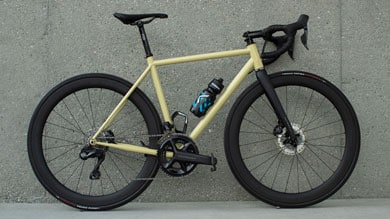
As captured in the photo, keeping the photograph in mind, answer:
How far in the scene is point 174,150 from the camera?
13.6 ft

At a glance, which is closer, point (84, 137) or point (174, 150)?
point (174, 150)

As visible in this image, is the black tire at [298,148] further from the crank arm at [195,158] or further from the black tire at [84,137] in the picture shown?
the black tire at [84,137]

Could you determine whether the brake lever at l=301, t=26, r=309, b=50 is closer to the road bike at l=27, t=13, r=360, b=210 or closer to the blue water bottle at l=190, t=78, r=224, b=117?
the road bike at l=27, t=13, r=360, b=210

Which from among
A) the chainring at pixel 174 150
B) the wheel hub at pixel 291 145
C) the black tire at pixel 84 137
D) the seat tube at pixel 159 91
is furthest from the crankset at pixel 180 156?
the wheel hub at pixel 291 145

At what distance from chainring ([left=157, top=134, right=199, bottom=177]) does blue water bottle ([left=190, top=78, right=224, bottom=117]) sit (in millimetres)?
206

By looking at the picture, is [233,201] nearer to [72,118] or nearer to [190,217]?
[190,217]

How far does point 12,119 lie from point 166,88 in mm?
1172

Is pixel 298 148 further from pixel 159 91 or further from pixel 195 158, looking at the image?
pixel 159 91

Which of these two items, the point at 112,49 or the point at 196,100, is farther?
the point at 112,49

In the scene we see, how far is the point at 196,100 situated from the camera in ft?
13.9

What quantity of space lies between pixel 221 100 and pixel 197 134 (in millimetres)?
292

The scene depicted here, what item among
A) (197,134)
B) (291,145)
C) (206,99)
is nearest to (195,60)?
(206,99)

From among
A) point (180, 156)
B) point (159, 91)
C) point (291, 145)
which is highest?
point (159, 91)

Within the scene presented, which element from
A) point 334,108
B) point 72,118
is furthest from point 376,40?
point 72,118
